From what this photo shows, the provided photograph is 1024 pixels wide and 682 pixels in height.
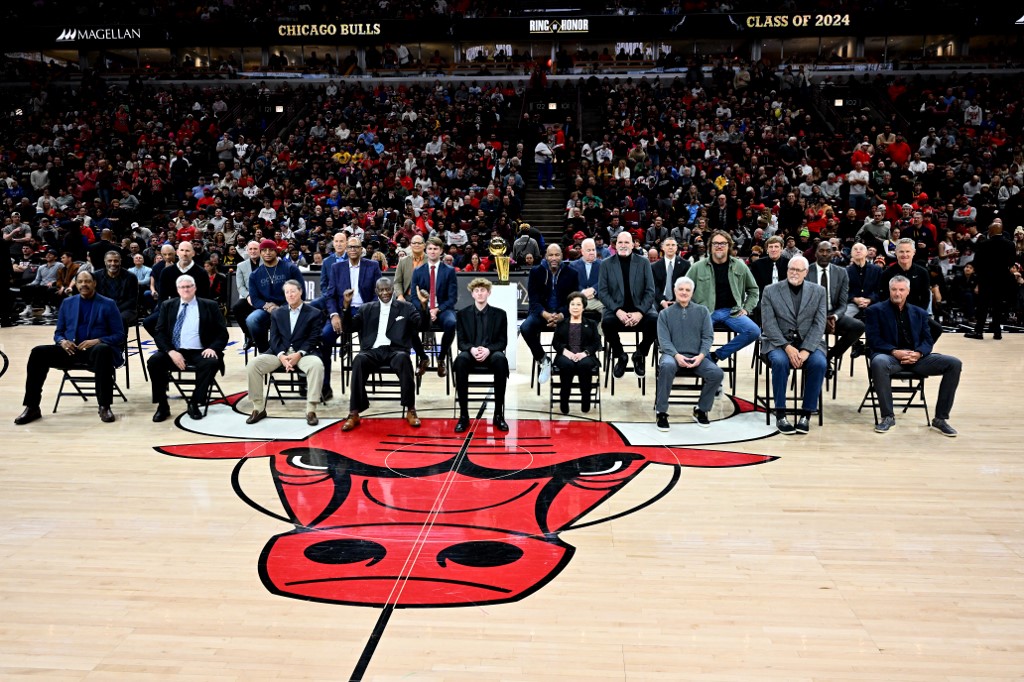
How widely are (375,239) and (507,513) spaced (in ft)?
36.2

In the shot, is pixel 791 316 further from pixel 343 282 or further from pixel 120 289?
pixel 120 289

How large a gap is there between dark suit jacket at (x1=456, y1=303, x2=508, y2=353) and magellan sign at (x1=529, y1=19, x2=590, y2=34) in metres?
20.8

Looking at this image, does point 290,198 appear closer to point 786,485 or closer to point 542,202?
point 542,202

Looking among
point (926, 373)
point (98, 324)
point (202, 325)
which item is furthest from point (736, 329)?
point (98, 324)

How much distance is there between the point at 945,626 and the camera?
376 centimetres

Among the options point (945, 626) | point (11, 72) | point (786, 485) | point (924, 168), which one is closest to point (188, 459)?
point (786, 485)

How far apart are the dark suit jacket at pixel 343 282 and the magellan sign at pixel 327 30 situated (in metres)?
20.4

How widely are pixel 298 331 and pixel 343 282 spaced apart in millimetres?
1220

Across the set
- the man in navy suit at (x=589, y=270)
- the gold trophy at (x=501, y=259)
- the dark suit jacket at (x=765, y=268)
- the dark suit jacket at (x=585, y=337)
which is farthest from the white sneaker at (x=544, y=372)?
the dark suit jacket at (x=765, y=268)

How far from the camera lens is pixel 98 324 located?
777 centimetres

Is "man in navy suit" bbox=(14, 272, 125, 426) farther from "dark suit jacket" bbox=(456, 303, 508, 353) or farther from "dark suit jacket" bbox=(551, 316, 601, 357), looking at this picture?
"dark suit jacket" bbox=(551, 316, 601, 357)

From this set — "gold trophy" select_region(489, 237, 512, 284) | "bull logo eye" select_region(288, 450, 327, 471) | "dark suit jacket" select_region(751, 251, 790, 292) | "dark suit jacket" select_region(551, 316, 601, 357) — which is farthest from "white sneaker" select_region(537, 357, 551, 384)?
"bull logo eye" select_region(288, 450, 327, 471)

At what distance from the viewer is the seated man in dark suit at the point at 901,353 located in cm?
702

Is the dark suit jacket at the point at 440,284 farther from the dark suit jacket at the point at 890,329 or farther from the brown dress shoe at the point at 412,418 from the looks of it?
the dark suit jacket at the point at 890,329
